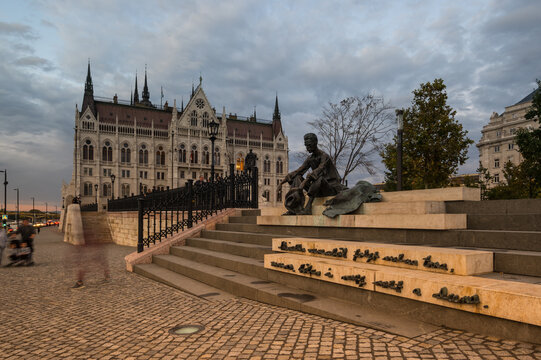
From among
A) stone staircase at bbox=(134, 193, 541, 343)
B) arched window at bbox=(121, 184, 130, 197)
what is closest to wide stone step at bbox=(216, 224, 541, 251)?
stone staircase at bbox=(134, 193, 541, 343)

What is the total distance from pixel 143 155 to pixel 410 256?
3087 inches

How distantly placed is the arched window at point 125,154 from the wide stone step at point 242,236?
7017 cm

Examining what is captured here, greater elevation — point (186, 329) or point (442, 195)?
point (442, 195)

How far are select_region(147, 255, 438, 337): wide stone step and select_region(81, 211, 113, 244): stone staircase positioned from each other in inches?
778

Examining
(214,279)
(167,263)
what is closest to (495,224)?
(214,279)

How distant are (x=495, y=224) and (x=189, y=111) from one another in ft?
264

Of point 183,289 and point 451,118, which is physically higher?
point 451,118

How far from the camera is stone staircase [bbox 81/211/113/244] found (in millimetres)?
24766

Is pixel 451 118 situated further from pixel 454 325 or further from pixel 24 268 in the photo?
pixel 24 268

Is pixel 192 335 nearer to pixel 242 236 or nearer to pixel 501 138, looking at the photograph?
pixel 242 236

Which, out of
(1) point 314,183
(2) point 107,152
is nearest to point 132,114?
(2) point 107,152

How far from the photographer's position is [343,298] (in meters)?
4.76

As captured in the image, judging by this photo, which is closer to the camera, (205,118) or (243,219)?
(243,219)

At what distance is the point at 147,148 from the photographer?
77000 millimetres
